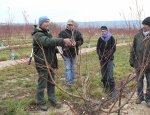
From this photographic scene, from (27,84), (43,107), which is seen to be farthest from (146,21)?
(27,84)

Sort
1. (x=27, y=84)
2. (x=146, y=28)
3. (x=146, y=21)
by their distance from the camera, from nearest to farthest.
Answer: (x=146, y=21)
(x=146, y=28)
(x=27, y=84)

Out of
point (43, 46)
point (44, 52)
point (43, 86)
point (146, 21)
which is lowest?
point (43, 86)

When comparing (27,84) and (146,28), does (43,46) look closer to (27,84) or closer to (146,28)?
(146,28)

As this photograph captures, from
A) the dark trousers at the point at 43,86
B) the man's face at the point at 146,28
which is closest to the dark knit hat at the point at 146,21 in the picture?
the man's face at the point at 146,28

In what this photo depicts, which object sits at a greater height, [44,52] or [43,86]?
[44,52]

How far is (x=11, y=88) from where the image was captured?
30.5ft

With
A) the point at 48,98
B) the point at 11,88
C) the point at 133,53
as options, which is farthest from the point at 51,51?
the point at 11,88

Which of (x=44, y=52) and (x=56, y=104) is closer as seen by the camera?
(x=44, y=52)

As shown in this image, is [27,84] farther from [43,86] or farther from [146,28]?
[146,28]

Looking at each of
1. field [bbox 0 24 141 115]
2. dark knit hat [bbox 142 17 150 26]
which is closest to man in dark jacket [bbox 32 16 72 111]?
field [bbox 0 24 141 115]

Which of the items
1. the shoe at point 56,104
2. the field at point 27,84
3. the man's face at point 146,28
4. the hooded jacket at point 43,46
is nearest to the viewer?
the field at point 27,84

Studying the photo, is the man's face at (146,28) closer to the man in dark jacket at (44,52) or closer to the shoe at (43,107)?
the man in dark jacket at (44,52)

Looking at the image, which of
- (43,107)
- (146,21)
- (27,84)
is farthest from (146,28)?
(27,84)

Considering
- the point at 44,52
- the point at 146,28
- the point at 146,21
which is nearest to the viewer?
the point at 44,52
